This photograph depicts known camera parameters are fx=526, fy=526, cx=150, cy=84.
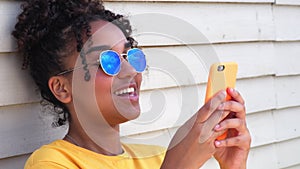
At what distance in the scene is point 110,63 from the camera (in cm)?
138

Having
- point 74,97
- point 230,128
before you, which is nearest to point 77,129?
point 74,97

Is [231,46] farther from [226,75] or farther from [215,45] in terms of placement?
[226,75]

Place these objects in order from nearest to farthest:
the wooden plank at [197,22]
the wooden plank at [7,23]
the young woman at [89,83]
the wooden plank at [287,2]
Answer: the young woman at [89,83] → the wooden plank at [7,23] → the wooden plank at [197,22] → the wooden plank at [287,2]

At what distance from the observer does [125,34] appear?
1.53m

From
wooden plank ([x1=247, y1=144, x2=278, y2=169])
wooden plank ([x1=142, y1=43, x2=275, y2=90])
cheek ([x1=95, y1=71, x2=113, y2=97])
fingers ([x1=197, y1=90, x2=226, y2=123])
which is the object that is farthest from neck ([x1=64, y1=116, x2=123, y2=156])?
wooden plank ([x1=247, y1=144, x2=278, y2=169])

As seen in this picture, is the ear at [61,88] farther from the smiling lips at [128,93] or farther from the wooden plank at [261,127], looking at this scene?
the wooden plank at [261,127]

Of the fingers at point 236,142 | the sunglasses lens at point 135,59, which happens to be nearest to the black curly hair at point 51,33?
the sunglasses lens at point 135,59

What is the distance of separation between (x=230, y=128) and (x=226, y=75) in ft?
0.43

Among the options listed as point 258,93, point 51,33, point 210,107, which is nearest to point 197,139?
point 210,107

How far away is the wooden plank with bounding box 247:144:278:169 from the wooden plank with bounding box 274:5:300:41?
0.53m

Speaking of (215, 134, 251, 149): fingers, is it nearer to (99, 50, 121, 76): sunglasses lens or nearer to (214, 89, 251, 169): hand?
(214, 89, 251, 169): hand

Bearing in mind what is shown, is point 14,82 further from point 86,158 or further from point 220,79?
point 220,79

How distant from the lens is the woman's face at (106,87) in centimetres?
137

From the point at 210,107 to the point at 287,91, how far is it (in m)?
1.49
